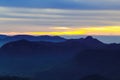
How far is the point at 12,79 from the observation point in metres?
167

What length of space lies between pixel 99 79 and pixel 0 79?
141ft

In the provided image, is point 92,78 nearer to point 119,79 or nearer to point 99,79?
Result: point 99,79

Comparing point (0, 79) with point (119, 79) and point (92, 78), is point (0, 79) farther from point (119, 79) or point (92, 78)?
point (119, 79)

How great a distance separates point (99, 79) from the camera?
548 ft

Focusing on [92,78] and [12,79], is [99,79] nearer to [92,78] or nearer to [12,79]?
[92,78]

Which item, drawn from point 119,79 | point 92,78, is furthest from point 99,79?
point 119,79

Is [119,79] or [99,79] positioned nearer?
[99,79]

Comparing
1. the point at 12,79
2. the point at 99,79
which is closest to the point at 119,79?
the point at 99,79

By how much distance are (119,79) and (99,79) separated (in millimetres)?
35495

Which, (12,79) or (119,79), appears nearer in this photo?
(12,79)

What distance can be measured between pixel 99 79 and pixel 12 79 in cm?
3817

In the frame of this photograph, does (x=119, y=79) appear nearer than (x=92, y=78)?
No

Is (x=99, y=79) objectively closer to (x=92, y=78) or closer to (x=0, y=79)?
(x=92, y=78)

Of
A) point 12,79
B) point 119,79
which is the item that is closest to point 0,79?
point 12,79
